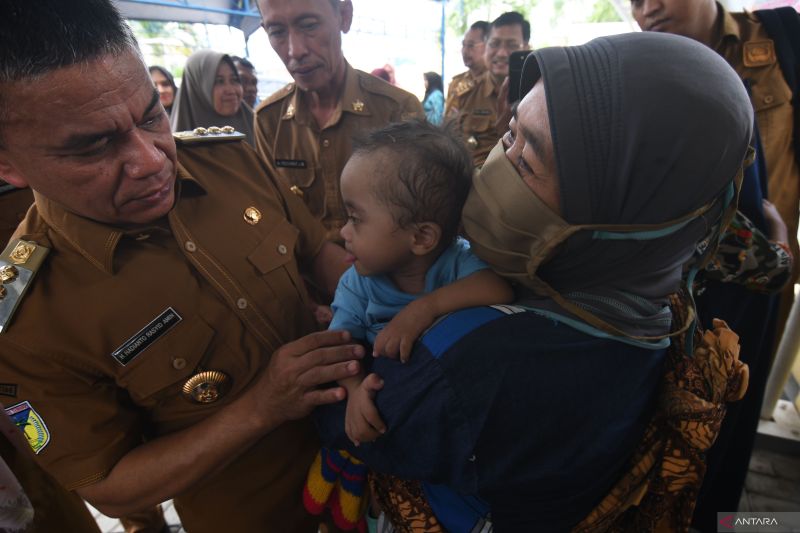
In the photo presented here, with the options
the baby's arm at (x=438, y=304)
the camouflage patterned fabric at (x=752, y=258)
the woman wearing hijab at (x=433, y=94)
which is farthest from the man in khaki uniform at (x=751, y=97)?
the woman wearing hijab at (x=433, y=94)

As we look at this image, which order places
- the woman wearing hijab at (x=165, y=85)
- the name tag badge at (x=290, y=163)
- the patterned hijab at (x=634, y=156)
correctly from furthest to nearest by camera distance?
1. the woman wearing hijab at (x=165, y=85)
2. the name tag badge at (x=290, y=163)
3. the patterned hijab at (x=634, y=156)

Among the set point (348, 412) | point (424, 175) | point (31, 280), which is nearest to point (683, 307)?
point (424, 175)

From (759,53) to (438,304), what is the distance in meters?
2.45

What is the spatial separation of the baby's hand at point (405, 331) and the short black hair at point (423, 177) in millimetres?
301

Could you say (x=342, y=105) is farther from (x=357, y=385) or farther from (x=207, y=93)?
(x=357, y=385)

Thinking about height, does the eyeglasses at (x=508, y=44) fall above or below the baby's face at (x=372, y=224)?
above

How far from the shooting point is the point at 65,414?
3.48 feet

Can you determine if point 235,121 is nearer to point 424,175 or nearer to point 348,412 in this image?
point 424,175

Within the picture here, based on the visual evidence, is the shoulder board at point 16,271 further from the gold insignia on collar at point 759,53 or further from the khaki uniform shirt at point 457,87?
the khaki uniform shirt at point 457,87

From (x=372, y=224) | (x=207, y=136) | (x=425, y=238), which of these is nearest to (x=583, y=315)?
(x=425, y=238)

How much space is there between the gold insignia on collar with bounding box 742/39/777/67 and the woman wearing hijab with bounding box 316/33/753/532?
5.96 ft

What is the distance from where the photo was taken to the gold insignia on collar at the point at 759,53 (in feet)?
7.07

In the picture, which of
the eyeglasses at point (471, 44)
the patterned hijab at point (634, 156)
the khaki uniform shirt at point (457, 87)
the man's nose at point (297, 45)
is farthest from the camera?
the eyeglasses at point (471, 44)

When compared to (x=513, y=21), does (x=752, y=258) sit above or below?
below
